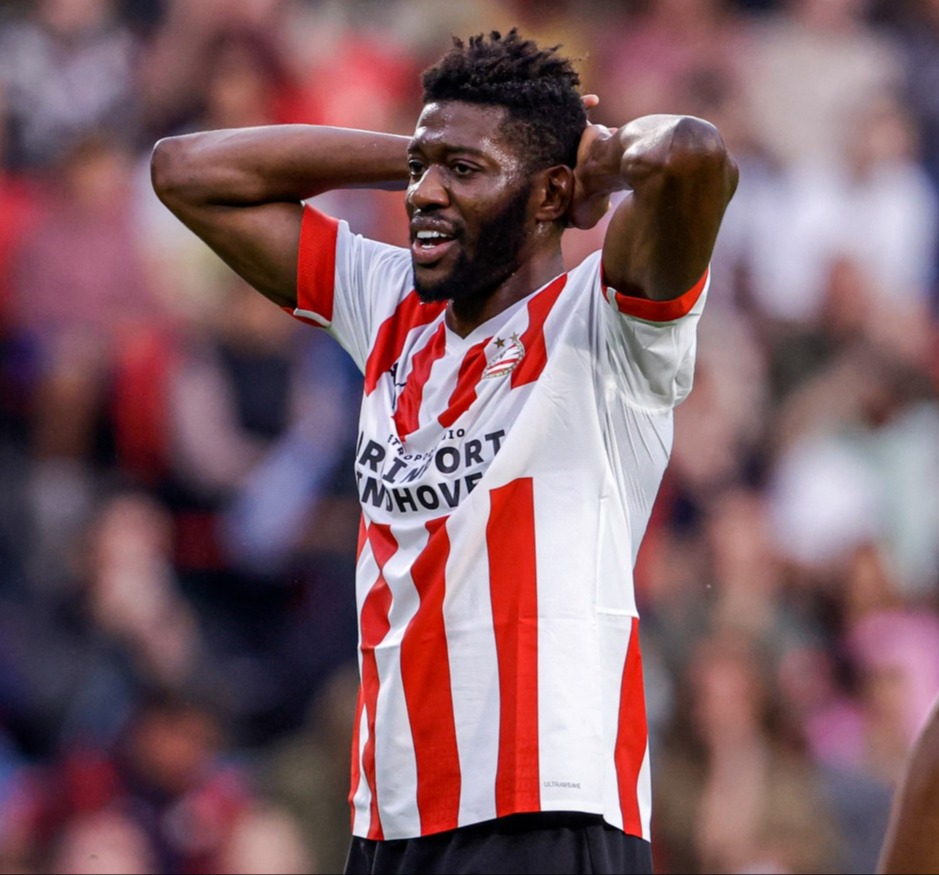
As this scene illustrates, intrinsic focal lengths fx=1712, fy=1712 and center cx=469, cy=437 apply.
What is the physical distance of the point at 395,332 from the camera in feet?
12.2

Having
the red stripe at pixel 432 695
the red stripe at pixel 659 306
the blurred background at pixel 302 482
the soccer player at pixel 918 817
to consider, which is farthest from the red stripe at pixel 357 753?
the blurred background at pixel 302 482

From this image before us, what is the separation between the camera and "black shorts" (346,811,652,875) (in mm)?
3113

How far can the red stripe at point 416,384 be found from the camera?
11.3 ft

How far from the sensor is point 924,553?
750 centimetres

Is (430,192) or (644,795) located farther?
(430,192)

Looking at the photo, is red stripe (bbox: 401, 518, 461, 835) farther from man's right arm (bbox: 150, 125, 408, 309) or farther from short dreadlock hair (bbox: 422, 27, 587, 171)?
man's right arm (bbox: 150, 125, 408, 309)

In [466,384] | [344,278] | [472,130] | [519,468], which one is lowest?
[519,468]

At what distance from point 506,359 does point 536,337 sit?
73 millimetres

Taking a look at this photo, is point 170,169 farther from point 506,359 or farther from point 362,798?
point 362,798

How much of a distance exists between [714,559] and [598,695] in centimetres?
390

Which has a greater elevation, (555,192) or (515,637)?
(555,192)

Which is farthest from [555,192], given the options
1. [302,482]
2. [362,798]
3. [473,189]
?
[302,482]

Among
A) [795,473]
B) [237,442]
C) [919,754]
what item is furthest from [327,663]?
[919,754]

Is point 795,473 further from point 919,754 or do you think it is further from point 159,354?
point 919,754
